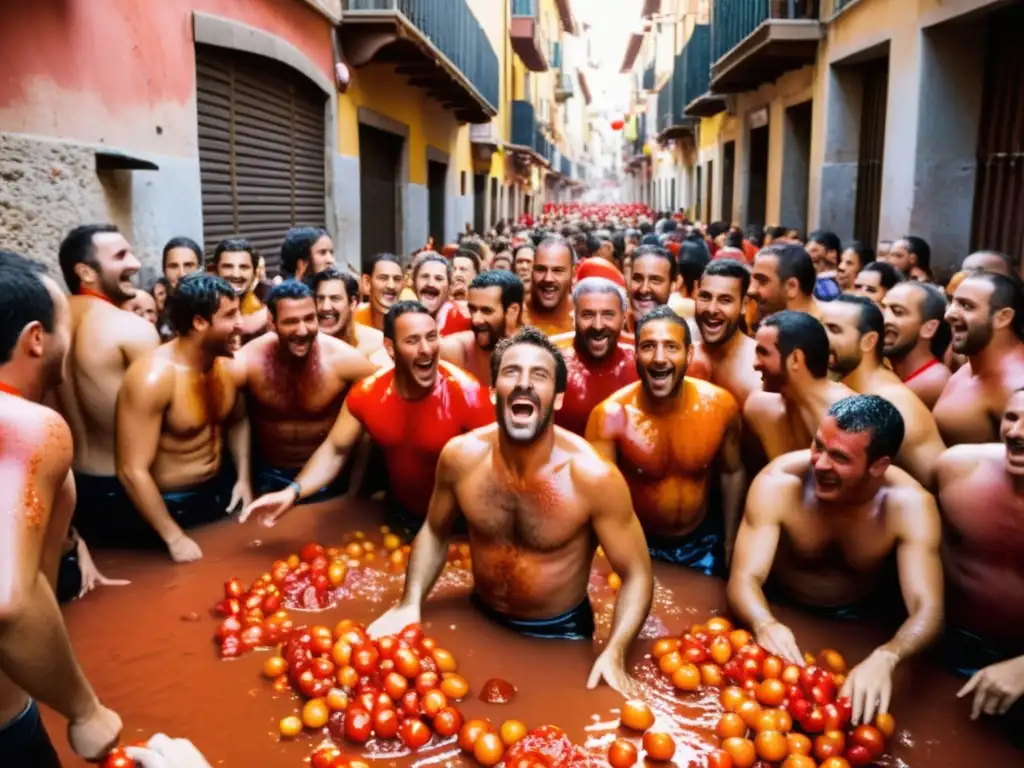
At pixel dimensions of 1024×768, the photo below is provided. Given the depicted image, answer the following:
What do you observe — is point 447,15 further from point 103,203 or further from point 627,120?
point 627,120

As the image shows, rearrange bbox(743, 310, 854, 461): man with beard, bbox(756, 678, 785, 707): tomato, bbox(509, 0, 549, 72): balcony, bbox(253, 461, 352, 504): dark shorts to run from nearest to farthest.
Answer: bbox(756, 678, 785, 707): tomato < bbox(743, 310, 854, 461): man with beard < bbox(253, 461, 352, 504): dark shorts < bbox(509, 0, 549, 72): balcony

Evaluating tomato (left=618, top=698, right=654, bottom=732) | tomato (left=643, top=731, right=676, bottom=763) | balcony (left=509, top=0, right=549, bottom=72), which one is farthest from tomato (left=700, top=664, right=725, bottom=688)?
balcony (left=509, top=0, right=549, bottom=72)

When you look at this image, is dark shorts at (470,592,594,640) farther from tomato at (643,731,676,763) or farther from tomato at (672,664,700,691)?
tomato at (643,731,676,763)

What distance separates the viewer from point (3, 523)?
2.13 m

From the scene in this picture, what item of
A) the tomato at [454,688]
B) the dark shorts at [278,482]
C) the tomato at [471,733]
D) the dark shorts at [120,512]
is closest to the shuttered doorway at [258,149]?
the dark shorts at [278,482]

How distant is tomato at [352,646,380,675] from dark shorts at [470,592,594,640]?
2.17ft

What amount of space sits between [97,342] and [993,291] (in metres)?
4.26

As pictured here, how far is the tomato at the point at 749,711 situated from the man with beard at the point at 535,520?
1.30 feet

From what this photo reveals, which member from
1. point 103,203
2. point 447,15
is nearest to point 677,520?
point 103,203

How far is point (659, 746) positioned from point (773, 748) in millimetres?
374

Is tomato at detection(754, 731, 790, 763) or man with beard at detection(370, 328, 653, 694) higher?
man with beard at detection(370, 328, 653, 694)

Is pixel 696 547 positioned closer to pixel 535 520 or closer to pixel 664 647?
pixel 664 647

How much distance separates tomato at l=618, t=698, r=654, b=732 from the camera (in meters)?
3.29

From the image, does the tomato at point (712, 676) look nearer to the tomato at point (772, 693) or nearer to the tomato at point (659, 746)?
the tomato at point (772, 693)
